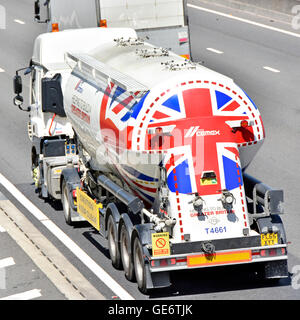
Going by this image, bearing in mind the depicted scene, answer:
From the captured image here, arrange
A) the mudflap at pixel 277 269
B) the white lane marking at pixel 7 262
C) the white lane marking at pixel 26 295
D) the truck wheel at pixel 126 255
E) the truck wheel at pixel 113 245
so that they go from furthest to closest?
the white lane marking at pixel 7 262
the truck wheel at pixel 113 245
the truck wheel at pixel 126 255
the white lane marking at pixel 26 295
the mudflap at pixel 277 269

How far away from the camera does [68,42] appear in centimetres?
2269

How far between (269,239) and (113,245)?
131 inches

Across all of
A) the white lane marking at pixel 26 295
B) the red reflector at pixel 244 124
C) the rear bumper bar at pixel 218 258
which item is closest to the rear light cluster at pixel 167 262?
the rear bumper bar at pixel 218 258

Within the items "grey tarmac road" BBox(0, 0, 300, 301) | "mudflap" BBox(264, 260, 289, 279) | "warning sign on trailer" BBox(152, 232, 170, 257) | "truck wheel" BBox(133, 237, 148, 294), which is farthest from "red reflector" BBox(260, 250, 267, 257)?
"truck wheel" BBox(133, 237, 148, 294)

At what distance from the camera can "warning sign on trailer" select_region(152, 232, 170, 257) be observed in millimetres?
16188

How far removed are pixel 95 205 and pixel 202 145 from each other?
3.66 m

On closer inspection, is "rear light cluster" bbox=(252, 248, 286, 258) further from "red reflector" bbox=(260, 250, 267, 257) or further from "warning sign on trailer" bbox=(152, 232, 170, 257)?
"warning sign on trailer" bbox=(152, 232, 170, 257)

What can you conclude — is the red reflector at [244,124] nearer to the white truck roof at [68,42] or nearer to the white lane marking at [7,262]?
the white lane marking at [7,262]

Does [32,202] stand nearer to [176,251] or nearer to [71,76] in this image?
[71,76]

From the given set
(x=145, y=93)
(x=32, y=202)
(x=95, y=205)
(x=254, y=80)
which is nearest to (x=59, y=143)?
(x=32, y=202)

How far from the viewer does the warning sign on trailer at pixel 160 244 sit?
637 inches

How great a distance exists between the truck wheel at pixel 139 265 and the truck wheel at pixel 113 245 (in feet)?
3.66

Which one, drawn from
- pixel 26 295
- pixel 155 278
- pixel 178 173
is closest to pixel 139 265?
pixel 155 278

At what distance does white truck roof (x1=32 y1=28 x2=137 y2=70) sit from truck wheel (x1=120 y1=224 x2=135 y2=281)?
604 cm
